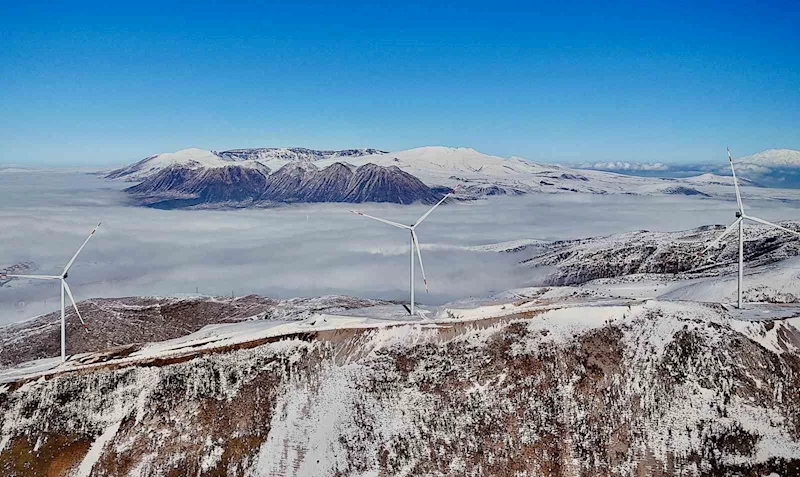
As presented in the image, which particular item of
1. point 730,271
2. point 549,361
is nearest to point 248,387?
point 549,361

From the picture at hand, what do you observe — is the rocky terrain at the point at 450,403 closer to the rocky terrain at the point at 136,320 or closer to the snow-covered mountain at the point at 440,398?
the snow-covered mountain at the point at 440,398

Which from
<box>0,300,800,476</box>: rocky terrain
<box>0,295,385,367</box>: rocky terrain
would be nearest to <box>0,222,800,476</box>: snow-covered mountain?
<box>0,300,800,476</box>: rocky terrain

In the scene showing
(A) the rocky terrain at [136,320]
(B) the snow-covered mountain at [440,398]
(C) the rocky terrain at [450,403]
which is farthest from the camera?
(A) the rocky terrain at [136,320]

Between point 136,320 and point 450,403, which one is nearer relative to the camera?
point 450,403

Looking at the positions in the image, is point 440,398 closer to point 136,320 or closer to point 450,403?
point 450,403

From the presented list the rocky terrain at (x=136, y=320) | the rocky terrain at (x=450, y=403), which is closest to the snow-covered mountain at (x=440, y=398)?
the rocky terrain at (x=450, y=403)

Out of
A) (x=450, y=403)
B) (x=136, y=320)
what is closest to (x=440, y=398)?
(x=450, y=403)

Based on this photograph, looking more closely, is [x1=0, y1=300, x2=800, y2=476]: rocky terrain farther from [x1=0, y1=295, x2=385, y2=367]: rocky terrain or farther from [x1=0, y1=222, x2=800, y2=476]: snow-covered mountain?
[x1=0, y1=295, x2=385, y2=367]: rocky terrain
